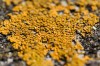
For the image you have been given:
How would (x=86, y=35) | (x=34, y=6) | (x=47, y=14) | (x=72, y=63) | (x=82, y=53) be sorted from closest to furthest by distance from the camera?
(x=72, y=63) < (x=82, y=53) < (x=86, y=35) < (x=47, y=14) < (x=34, y=6)

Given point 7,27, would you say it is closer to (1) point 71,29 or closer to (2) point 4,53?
(2) point 4,53

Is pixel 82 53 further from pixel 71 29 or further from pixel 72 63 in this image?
pixel 71 29

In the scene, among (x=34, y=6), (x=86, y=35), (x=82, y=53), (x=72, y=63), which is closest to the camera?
(x=72, y=63)

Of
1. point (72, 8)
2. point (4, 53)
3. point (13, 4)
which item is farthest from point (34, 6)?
point (4, 53)

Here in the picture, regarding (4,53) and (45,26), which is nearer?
(4,53)

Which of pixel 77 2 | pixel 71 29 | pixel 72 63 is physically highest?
pixel 77 2

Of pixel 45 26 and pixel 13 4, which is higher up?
pixel 13 4
